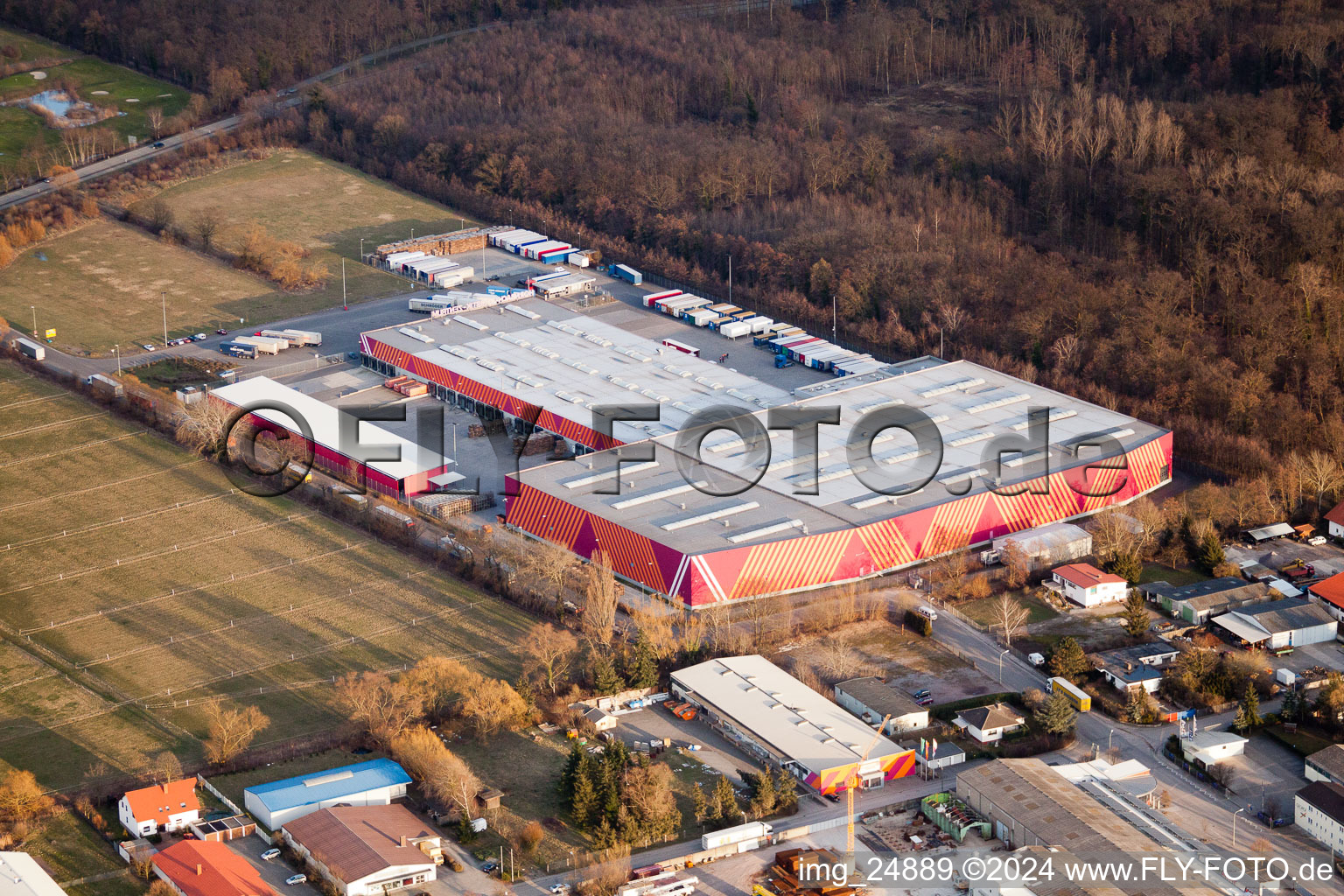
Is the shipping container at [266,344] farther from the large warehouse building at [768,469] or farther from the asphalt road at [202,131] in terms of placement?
the asphalt road at [202,131]

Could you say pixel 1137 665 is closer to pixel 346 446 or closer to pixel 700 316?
pixel 346 446

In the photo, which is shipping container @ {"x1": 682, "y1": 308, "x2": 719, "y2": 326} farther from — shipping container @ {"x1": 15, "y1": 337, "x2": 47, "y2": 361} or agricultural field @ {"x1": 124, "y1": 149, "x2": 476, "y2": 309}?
shipping container @ {"x1": 15, "y1": 337, "x2": 47, "y2": 361}

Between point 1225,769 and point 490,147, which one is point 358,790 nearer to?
point 1225,769

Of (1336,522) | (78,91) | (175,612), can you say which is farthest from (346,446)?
(78,91)

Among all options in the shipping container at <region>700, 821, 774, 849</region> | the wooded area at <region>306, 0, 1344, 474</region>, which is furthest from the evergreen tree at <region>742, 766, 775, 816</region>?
the wooded area at <region>306, 0, 1344, 474</region>

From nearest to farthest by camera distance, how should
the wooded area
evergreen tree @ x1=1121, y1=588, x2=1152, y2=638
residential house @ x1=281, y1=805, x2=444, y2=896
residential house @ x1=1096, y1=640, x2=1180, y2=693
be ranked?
residential house @ x1=281, y1=805, x2=444, y2=896 < residential house @ x1=1096, y1=640, x2=1180, y2=693 < evergreen tree @ x1=1121, y1=588, x2=1152, y2=638 < the wooded area

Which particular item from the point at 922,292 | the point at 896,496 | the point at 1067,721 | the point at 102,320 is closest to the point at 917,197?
the point at 922,292

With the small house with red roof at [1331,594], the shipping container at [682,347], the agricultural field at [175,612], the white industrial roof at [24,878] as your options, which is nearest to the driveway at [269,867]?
the white industrial roof at [24,878]
